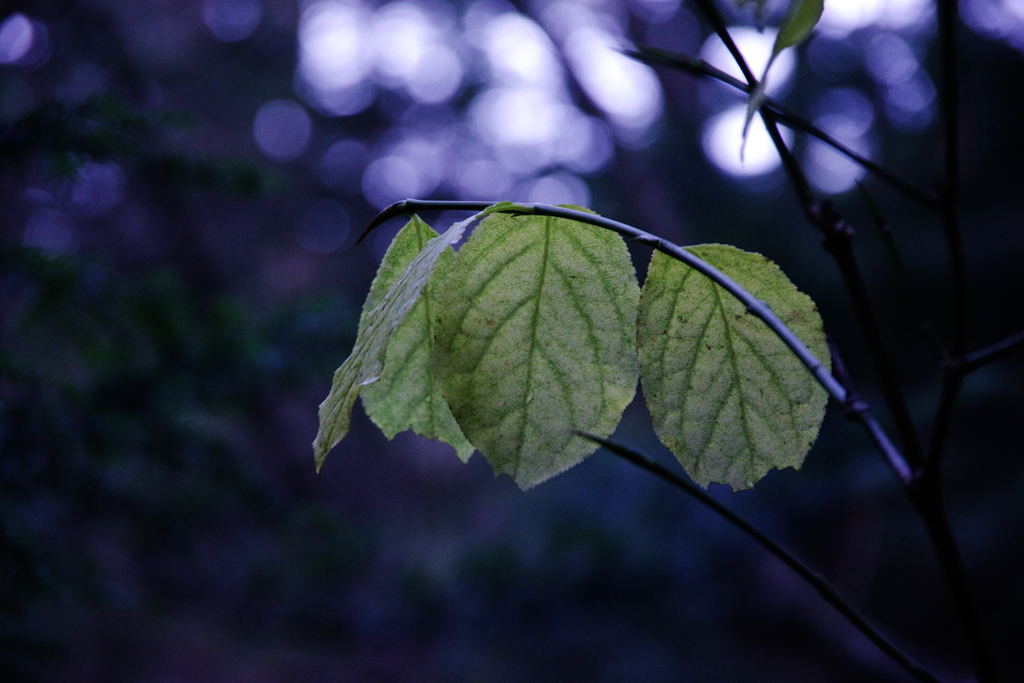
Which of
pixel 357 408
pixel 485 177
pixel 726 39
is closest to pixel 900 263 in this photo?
pixel 726 39

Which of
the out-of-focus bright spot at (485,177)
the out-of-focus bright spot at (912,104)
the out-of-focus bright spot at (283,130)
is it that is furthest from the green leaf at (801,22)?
the out-of-focus bright spot at (283,130)

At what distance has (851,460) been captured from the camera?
202cm

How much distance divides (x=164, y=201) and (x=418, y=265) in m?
1.90

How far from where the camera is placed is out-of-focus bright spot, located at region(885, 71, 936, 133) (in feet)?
9.29

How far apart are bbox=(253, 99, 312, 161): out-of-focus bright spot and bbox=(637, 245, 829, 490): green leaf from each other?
4800mm

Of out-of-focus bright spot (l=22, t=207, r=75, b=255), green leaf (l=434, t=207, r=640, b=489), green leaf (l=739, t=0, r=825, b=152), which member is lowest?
green leaf (l=434, t=207, r=640, b=489)

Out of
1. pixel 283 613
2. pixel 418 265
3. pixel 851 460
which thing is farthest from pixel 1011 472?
pixel 418 265

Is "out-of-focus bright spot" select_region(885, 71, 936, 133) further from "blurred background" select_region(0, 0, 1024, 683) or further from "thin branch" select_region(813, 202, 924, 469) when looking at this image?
"thin branch" select_region(813, 202, 924, 469)

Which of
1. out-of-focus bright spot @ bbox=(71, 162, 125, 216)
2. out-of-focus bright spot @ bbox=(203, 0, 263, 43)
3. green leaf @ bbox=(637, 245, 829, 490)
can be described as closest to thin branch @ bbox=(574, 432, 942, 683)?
green leaf @ bbox=(637, 245, 829, 490)

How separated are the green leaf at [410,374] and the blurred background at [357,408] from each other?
22cm

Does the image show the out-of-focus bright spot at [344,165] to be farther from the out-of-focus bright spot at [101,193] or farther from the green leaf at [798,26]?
the green leaf at [798,26]

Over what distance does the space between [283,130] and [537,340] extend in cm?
507

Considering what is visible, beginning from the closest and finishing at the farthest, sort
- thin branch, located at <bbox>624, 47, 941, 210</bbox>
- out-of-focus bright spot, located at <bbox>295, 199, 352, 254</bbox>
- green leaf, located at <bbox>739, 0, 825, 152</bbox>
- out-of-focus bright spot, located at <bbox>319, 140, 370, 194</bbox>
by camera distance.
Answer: green leaf, located at <bbox>739, 0, 825, 152</bbox> → thin branch, located at <bbox>624, 47, 941, 210</bbox> → out-of-focus bright spot, located at <bbox>319, 140, 370, 194</bbox> → out-of-focus bright spot, located at <bbox>295, 199, 352, 254</bbox>

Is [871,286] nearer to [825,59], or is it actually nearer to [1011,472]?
[1011,472]
